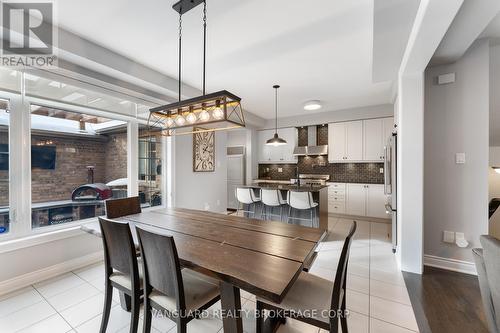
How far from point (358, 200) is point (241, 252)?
4517mm

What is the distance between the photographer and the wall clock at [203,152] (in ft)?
14.3

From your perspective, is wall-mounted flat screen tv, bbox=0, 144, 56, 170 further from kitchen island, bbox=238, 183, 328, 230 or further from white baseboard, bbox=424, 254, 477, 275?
white baseboard, bbox=424, 254, 477, 275

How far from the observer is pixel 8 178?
2.31m

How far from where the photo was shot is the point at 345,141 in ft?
17.4

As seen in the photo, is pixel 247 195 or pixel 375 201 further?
pixel 375 201

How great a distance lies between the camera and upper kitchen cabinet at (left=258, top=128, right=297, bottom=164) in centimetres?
604

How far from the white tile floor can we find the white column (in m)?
1.17

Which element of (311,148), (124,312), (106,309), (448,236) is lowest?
(124,312)

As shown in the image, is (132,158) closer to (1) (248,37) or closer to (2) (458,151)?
(1) (248,37)

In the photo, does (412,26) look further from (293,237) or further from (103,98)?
(103,98)

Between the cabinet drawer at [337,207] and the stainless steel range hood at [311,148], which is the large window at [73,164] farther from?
the cabinet drawer at [337,207]

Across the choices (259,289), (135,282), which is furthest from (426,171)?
(135,282)

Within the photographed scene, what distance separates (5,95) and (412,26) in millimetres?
4109

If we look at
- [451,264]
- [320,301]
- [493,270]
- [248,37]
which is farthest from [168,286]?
[451,264]
